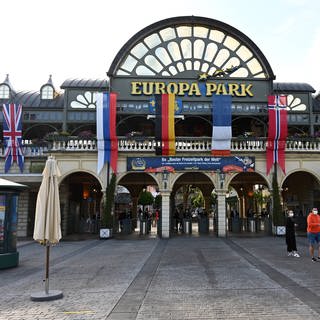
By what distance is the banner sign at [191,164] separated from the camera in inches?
844

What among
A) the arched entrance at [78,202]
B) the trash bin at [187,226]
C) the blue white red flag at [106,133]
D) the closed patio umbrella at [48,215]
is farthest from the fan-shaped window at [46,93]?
the closed patio umbrella at [48,215]

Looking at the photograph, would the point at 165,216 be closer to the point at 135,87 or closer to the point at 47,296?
the point at 135,87

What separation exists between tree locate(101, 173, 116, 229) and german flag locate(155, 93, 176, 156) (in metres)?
3.53

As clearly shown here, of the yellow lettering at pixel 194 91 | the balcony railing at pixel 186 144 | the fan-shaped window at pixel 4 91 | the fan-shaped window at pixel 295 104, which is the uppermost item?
the fan-shaped window at pixel 4 91

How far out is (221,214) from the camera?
845 inches

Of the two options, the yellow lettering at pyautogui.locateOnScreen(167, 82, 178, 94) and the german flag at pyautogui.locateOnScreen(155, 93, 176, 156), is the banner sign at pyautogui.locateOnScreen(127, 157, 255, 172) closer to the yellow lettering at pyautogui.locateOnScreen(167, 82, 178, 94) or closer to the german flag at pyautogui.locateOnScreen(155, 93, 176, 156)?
the german flag at pyautogui.locateOnScreen(155, 93, 176, 156)

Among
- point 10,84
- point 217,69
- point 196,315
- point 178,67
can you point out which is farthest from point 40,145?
point 196,315

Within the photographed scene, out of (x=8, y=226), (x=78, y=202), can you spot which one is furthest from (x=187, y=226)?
(x=8, y=226)

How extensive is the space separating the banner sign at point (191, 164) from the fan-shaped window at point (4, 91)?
12882mm

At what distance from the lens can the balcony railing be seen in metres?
21.7

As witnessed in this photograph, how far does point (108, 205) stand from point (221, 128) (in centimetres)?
861

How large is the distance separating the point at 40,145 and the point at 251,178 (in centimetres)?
1533

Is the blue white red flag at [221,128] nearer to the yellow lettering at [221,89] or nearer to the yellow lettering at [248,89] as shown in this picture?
the yellow lettering at [221,89]

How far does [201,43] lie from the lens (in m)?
26.2
